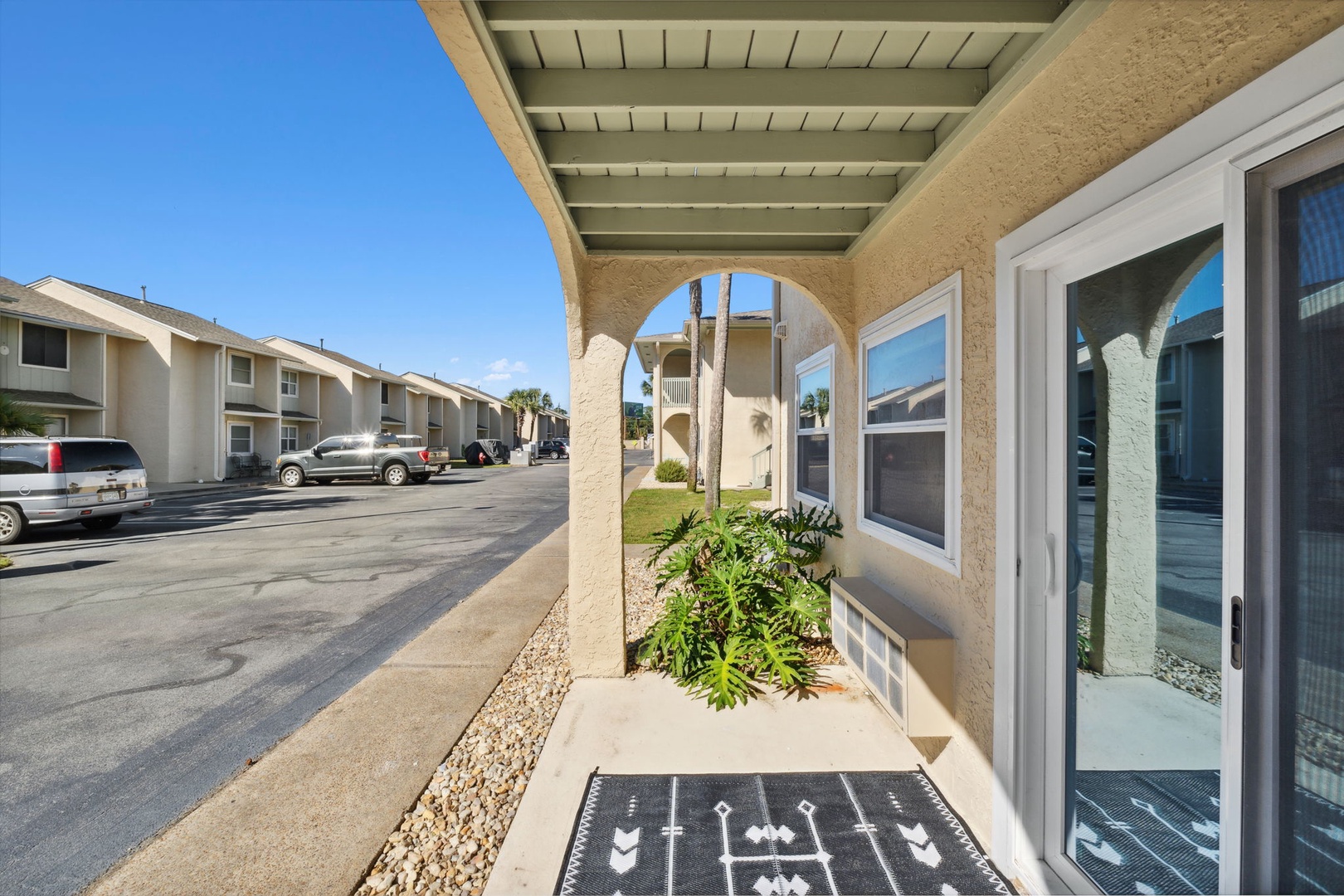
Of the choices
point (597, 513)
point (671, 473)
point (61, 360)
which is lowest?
Result: point (671, 473)

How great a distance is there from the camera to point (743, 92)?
2.46m

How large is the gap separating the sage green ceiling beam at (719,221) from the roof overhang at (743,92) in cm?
1

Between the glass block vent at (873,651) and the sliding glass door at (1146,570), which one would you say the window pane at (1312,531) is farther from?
the glass block vent at (873,651)

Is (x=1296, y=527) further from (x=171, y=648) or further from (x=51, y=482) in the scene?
(x=51, y=482)

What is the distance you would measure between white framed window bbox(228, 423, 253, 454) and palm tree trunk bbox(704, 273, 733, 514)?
722 inches

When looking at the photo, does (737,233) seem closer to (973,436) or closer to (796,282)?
(796,282)

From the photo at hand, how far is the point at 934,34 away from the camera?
219 cm

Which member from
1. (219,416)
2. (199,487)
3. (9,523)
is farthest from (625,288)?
(219,416)

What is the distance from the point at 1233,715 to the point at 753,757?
2152 millimetres

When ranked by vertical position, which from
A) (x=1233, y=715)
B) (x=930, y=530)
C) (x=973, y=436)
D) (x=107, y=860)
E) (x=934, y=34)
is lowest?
(x=107, y=860)

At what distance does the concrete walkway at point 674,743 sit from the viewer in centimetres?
263

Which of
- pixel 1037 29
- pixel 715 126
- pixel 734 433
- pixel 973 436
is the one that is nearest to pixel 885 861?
pixel 973 436

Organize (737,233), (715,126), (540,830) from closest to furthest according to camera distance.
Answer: (540,830), (715,126), (737,233)

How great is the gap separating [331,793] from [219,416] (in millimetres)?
21724
